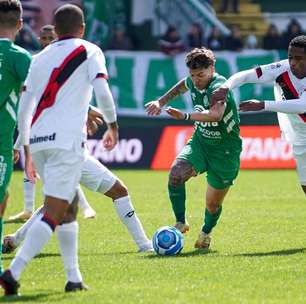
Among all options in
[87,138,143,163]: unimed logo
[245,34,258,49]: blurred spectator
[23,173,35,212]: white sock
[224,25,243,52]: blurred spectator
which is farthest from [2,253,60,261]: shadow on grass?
[245,34,258,49]: blurred spectator

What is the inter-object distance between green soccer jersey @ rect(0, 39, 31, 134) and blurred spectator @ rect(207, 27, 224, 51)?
1944 centimetres

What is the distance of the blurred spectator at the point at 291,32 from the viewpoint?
1065 inches

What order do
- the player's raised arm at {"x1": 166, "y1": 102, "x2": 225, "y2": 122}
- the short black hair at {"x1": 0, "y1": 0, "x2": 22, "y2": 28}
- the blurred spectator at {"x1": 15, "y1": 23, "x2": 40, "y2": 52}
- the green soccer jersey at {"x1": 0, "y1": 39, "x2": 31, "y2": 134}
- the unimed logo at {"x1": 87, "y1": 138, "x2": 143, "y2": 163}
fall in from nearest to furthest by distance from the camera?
the green soccer jersey at {"x1": 0, "y1": 39, "x2": 31, "y2": 134} → the short black hair at {"x1": 0, "y1": 0, "x2": 22, "y2": 28} → the player's raised arm at {"x1": 166, "y1": 102, "x2": 225, "y2": 122} → the unimed logo at {"x1": 87, "y1": 138, "x2": 143, "y2": 163} → the blurred spectator at {"x1": 15, "y1": 23, "x2": 40, "y2": 52}

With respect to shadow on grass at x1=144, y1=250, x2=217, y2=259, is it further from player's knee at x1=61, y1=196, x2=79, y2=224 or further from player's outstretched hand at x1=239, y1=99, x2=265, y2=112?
player's knee at x1=61, y1=196, x2=79, y2=224

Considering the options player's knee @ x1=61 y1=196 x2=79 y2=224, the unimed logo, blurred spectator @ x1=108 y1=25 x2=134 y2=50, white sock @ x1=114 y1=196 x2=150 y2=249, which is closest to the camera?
player's knee @ x1=61 y1=196 x2=79 y2=224

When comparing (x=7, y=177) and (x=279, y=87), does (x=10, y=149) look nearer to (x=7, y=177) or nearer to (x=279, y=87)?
(x=7, y=177)

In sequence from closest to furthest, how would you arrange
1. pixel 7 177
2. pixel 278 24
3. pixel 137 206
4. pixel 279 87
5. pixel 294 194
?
1. pixel 7 177
2. pixel 279 87
3. pixel 137 206
4. pixel 294 194
5. pixel 278 24

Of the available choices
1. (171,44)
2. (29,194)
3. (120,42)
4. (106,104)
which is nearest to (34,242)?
(106,104)

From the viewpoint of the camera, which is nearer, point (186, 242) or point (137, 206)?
point (186, 242)

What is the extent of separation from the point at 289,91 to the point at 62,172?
3.66 m

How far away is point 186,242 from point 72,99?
3712mm

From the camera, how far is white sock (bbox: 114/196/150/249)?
380 inches

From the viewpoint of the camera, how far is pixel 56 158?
7.34 meters

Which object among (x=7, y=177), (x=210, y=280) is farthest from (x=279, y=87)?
(x=7, y=177)
